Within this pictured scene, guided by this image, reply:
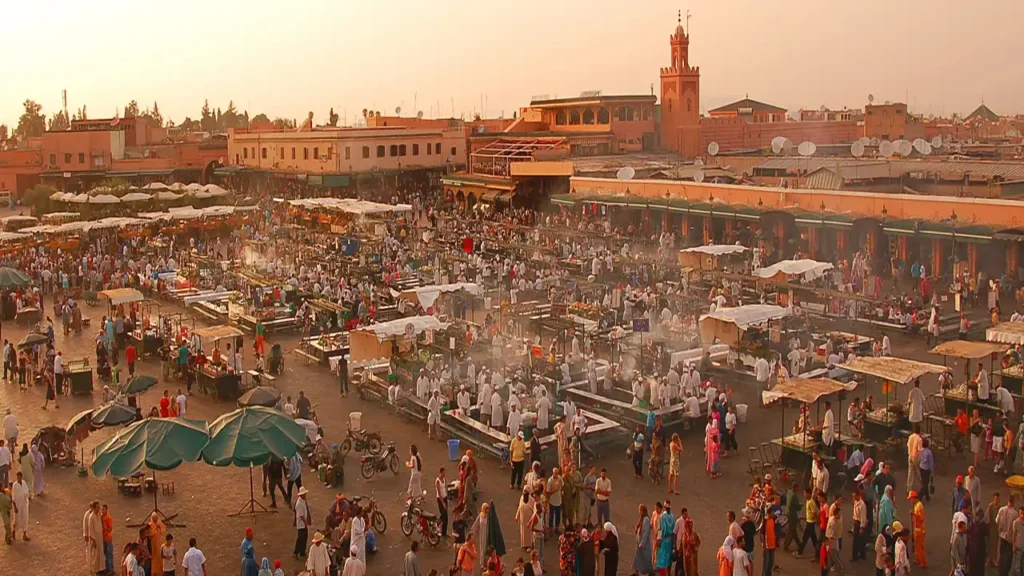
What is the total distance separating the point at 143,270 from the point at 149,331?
10966mm

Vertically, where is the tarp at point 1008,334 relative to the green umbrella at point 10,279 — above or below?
below

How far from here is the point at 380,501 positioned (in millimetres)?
15844

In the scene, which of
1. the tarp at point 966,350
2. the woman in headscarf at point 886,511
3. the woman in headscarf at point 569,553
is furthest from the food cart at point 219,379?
the tarp at point 966,350

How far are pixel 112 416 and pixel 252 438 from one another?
3.65m

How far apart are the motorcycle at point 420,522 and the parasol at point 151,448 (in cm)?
311

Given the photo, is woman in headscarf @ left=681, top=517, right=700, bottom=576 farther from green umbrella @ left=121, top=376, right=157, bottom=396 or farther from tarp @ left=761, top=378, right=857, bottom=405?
green umbrella @ left=121, top=376, right=157, bottom=396

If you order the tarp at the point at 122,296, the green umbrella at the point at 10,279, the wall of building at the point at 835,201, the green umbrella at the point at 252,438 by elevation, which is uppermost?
the wall of building at the point at 835,201

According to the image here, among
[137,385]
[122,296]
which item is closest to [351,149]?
[122,296]

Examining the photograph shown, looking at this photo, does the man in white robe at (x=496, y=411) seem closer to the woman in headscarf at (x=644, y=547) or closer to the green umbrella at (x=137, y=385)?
the woman in headscarf at (x=644, y=547)

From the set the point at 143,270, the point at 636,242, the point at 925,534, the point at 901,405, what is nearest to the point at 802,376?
the point at 901,405

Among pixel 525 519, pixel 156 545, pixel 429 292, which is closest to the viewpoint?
pixel 156 545

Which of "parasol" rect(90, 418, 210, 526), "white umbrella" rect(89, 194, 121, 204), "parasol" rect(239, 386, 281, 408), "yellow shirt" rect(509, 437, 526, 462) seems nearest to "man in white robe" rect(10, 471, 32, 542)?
"parasol" rect(90, 418, 210, 526)

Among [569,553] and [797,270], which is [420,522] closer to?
[569,553]

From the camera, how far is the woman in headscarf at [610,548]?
1252 centimetres
